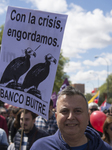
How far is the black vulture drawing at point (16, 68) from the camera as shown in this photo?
312 centimetres

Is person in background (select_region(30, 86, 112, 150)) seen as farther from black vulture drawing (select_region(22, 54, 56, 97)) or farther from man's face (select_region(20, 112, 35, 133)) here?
man's face (select_region(20, 112, 35, 133))

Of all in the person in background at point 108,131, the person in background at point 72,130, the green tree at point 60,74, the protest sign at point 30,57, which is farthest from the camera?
the green tree at point 60,74

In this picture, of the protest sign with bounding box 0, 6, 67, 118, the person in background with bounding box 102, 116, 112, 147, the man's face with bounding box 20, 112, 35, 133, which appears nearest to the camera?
the protest sign with bounding box 0, 6, 67, 118

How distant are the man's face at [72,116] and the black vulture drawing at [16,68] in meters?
1.51

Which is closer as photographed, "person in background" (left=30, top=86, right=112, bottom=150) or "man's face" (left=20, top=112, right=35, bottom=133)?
"person in background" (left=30, top=86, right=112, bottom=150)

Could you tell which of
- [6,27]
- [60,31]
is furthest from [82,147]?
[6,27]

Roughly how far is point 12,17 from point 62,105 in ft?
6.55

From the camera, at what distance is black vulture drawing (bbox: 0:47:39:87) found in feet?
10.2

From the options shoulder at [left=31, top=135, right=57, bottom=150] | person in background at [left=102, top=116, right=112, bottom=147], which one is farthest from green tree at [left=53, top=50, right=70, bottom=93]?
shoulder at [left=31, top=135, right=57, bottom=150]

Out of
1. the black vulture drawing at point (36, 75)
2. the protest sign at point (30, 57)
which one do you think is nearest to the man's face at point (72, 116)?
the protest sign at point (30, 57)

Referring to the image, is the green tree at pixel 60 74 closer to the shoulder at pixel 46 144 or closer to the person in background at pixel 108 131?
the person in background at pixel 108 131

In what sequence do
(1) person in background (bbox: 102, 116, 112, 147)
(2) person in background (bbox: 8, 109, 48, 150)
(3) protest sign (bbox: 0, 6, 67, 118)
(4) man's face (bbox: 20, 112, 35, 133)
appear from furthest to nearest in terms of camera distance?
(1) person in background (bbox: 102, 116, 112, 147)
(4) man's face (bbox: 20, 112, 35, 133)
(2) person in background (bbox: 8, 109, 48, 150)
(3) protest sign (bbox: 0, 6, 67, 118)

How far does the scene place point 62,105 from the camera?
68.2 inches

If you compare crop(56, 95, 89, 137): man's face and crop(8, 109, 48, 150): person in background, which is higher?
crop(56, 95, 89, 137): man's face
